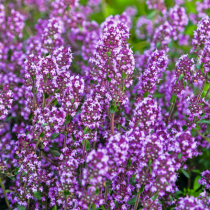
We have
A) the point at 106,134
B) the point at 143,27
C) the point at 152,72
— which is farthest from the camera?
the point at 143,27

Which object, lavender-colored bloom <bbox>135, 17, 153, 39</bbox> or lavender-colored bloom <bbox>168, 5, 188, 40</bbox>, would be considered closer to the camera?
lavender-colored bloom <bbox>168, 5, 188, 40</bbox>

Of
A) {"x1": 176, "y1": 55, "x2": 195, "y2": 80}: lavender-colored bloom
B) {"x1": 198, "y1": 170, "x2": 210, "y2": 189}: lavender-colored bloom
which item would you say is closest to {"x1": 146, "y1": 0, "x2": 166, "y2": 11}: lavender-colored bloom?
{"x1": 176, "y1": 55, "x2": 195, "y2": 80}: lavender-colored bloom

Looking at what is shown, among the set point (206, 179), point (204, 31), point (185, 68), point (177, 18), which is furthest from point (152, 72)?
point (177, 18)

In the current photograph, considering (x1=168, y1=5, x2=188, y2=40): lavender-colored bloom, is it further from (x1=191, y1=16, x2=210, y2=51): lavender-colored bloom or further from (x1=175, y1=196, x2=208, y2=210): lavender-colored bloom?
(x1=175, y1=196, x2=208, y2=210): lavender-colored bloom

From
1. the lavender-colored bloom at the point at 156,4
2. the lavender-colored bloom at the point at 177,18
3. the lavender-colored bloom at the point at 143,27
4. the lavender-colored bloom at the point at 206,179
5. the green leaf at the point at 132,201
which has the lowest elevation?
the green leaf at the point at 132,201

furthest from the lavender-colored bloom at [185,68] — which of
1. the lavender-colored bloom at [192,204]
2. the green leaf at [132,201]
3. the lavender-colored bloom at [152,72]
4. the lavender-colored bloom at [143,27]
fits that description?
the lavender-colored bloom at [143,27]

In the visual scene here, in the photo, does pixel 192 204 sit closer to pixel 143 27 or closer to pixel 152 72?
pixel 152 72

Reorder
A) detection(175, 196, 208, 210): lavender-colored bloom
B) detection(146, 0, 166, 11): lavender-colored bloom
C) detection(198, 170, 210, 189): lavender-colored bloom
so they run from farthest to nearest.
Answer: detection(146, 0, 166, 11): lavender-colored bloom
detection(198, 170, 210, 189): lavender-colored bloom
detection(175, 196, 208, 210): lavender-colored bloom

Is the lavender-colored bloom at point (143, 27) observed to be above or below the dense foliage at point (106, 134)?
above

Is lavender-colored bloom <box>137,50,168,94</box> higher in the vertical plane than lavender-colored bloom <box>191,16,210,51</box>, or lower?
lower

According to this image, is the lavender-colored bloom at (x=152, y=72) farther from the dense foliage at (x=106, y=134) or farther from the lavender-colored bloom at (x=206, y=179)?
the lavender-colored bloom at (x=206, y=179)

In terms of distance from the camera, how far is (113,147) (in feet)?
7.50

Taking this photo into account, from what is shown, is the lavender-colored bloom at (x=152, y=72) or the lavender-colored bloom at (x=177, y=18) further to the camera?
the lavender-colored bloom at (x=177, y=18)

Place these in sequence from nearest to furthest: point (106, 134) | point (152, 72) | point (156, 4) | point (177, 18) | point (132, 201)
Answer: point (132, 201) < point (106, 134) < point (152, 72) < point (177, 18) < point (156, 4)
